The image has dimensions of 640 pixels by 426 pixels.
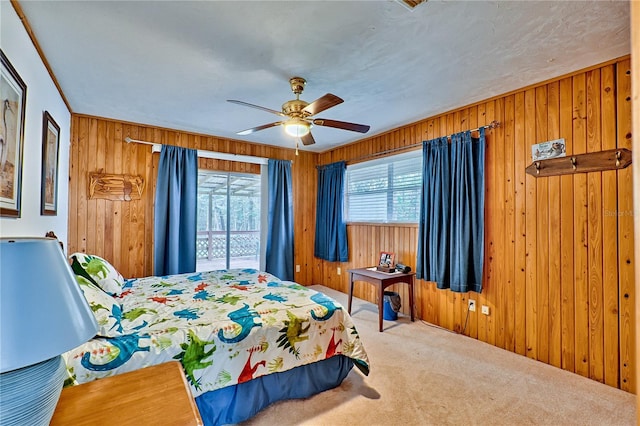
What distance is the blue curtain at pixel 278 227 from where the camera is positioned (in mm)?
4711

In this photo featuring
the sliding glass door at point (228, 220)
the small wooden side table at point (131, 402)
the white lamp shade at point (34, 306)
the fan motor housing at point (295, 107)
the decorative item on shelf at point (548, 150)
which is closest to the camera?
the white lamp shade at point (34, 306)

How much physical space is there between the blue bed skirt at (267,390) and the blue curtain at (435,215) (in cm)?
154

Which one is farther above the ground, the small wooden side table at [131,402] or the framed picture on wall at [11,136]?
the framed picture on wall at [11,136]

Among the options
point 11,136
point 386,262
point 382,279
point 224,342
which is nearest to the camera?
point 11,136

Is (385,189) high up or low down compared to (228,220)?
up

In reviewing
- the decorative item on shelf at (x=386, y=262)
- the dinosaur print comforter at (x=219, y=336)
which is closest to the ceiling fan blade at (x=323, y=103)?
the dinosaur print comforter at (x=219, y=336)

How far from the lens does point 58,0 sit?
1.59 m

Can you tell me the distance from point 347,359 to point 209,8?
2.40 metres

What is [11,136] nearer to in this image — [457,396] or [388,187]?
[457,396]

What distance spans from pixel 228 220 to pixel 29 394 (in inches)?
163

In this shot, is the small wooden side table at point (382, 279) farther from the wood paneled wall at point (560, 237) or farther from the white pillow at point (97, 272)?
the white pillow at point (97, 272)

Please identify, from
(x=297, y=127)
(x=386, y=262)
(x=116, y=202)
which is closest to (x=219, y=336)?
(x=297, y=127)

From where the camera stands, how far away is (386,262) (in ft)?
12.3

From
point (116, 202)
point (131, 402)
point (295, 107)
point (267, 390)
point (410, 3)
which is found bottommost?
point (267, 390)
